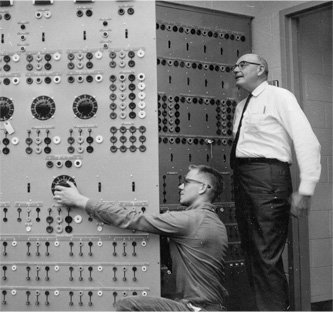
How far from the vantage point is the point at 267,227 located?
3752 millimetres

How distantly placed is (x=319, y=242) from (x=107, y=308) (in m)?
2.38

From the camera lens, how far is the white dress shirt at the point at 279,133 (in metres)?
3.67

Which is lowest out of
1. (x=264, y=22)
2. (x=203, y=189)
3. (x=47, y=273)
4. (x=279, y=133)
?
(x=47, y=273)

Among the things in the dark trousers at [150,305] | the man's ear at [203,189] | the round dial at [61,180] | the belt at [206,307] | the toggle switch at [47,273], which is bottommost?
the belt at [206,307]

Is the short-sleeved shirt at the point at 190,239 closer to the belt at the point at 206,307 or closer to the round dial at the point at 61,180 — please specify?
the belt at the point at 206,307

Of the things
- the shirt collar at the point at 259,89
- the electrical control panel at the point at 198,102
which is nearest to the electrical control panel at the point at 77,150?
the shirt collar at the point at 259,89

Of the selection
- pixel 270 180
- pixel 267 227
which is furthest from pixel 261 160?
pixel 267 227

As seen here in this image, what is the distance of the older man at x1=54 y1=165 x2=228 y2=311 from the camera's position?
3.16 metres

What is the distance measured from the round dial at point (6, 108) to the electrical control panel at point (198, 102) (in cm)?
135

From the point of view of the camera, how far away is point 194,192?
11.4ft

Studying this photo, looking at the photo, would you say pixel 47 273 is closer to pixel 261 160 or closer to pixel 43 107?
pixel 43 107

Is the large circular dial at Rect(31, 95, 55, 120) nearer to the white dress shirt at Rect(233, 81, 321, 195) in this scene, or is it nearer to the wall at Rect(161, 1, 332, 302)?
the white dress shirt at Rect(233, 81, 321, 195)

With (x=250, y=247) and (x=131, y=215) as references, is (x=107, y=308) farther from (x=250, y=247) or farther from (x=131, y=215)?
(x=250, y=247)

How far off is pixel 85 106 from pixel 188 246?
1.09 m
